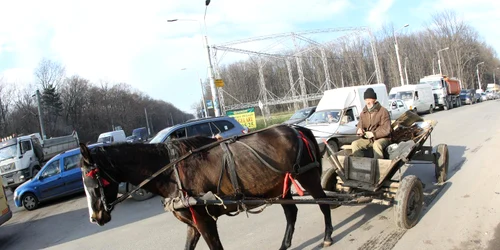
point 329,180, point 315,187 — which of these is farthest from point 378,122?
point 315,187

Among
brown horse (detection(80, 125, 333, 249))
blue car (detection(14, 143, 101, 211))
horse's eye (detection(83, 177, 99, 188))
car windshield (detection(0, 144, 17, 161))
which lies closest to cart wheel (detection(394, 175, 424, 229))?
brown horse (detection(80, 125, 333, 249))

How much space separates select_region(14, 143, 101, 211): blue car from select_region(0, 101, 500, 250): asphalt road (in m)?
1.96

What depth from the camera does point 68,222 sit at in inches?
348

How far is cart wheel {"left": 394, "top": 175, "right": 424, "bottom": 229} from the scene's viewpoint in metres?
4.60

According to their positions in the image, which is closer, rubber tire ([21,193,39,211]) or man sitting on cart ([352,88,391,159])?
man sitting on cart ([352,88,391,159])

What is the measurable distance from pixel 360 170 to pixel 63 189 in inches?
417

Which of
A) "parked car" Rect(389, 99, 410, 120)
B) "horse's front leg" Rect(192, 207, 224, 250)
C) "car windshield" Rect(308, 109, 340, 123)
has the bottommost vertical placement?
"parked car" Rect(389, 99, 410, 120)

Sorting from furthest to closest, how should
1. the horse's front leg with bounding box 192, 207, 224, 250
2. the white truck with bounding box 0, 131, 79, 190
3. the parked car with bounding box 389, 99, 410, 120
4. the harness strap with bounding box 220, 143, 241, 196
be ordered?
the parked car with bounding box 389, 99, 410, 120 → the white truck with bounding box 0, 131, 79, 190 → the harness strap with bounding box 220, 143, 241, 196 → the horse's front leg with bounding box 192, 207, 224, 250

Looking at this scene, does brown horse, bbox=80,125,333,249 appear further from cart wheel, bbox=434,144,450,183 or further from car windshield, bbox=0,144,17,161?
car windshield, bbox=0,144,17,161

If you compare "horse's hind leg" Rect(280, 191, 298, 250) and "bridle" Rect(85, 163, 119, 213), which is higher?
"bridle" Rect(85, 163, 119, 213)

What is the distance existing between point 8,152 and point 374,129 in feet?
68.2

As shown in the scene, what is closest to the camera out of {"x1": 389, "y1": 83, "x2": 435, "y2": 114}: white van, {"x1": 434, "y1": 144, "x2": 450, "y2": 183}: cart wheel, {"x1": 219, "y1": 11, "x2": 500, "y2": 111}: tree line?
{"x1": 434, "y1": 144, "x2": 450, "y2": 183}: cart wheel

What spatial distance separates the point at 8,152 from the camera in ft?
62.2

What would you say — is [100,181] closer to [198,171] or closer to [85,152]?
[85,152]
